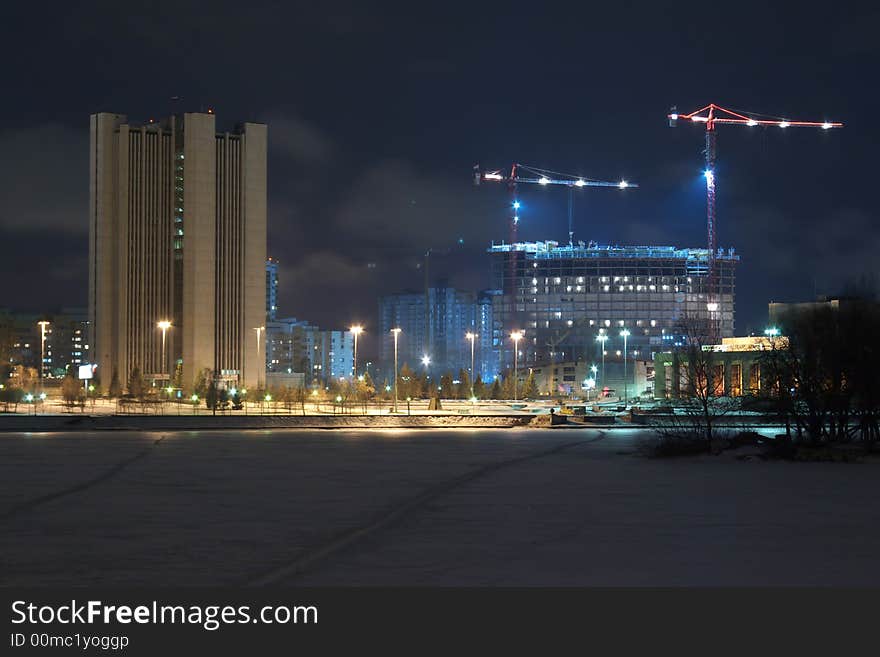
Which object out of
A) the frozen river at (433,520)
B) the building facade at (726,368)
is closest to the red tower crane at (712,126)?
the building facade at (726,368)

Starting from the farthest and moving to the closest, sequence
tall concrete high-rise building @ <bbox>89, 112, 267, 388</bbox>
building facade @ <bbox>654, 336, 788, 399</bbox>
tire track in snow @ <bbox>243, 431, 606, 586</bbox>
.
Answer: tall concrete high-rise building @ <bbox>89, 112, 267, 388</bbox>
building facade @ <bbox>654, 336, 788, 399</bbox>
tire track in snow @ <bbox>243, 431, 606, 586</bbox>

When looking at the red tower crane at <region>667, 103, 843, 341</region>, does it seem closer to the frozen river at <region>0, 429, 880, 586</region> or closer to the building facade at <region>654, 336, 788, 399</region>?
the building facade at <region>654, 336, 788, 399</region>

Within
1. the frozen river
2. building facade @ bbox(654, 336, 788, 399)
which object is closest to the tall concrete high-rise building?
building facade @ bbox(654, 336, 788, 399)

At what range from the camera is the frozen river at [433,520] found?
15180mm

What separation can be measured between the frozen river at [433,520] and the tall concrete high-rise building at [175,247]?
104370 mm

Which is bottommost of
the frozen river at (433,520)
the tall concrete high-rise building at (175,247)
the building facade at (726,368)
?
the frozen river at (433,520)

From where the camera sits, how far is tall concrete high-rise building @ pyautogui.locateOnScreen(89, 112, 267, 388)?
14012cm

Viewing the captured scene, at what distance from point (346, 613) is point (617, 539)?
690 cm

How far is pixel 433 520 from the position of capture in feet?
67.3

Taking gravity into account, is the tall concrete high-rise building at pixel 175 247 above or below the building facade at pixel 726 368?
above

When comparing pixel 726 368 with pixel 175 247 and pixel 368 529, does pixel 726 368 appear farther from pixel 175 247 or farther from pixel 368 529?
pixel 368 529

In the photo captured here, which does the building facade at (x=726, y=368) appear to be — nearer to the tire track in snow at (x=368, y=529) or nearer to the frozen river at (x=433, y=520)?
the frozen river at (x=433, y=520)

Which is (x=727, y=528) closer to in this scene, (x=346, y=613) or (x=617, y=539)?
(x=617, y=539)

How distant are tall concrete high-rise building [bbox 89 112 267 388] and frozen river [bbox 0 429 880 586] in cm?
10437
